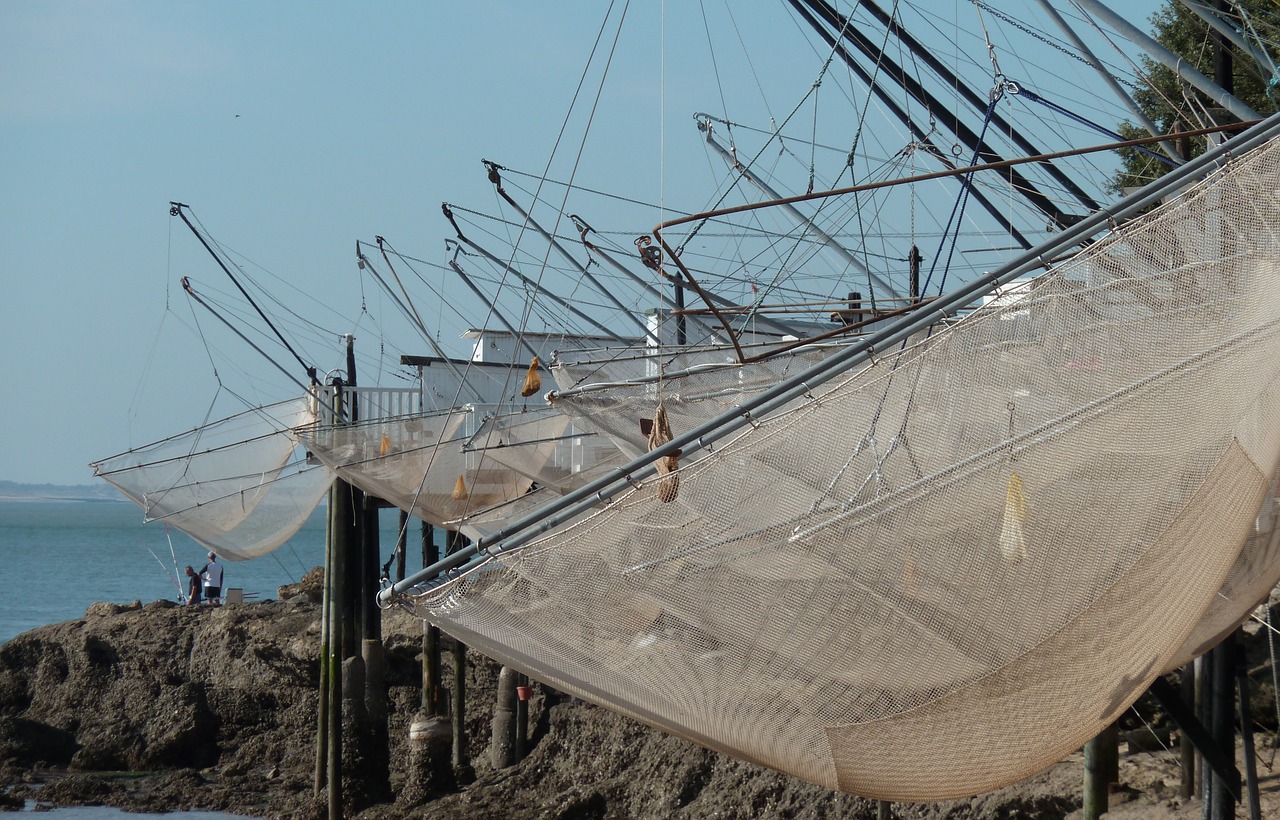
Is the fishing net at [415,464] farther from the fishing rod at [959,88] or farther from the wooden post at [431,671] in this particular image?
the fishing rod at [959,88]

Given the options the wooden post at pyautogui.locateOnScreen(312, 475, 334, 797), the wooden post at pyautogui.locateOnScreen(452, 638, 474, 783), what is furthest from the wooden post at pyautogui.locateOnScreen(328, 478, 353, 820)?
the wooden post at pyautogui.locateOnScreen(452, 638, 474, 783)

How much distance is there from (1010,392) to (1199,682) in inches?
122

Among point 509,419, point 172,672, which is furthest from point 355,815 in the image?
point 172,672

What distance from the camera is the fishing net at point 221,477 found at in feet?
58.4

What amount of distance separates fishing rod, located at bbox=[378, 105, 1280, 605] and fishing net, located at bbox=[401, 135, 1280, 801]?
57 mm

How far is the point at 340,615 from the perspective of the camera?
50.4ft

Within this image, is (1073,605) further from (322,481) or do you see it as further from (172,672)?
(172,672)

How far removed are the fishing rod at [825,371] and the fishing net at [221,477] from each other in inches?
497

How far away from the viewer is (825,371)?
5234mm

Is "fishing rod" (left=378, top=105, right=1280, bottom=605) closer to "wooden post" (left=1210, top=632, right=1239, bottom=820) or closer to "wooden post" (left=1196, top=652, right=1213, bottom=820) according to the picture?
"wooden post" (left=1210, top=632, right=1239, bottom=820)

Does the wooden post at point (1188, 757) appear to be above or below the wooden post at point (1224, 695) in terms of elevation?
below

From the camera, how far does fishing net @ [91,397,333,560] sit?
58.4 ft

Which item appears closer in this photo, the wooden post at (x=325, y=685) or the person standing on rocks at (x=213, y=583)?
the wooden post at (x=325, y=685)

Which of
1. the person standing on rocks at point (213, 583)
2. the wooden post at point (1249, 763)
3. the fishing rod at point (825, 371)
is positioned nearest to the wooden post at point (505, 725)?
the wooden post at point (1249, 763)
